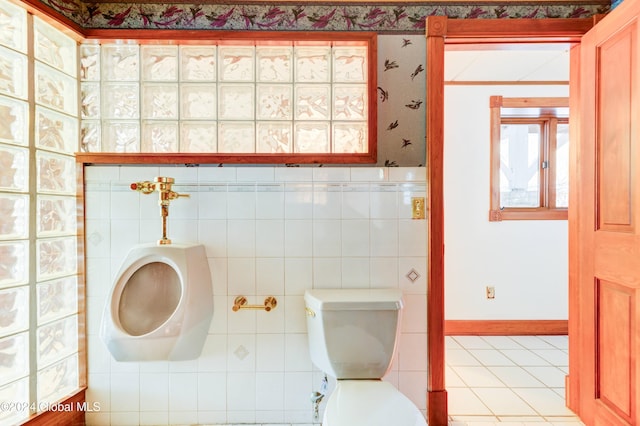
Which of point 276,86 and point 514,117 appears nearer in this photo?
point 276,86

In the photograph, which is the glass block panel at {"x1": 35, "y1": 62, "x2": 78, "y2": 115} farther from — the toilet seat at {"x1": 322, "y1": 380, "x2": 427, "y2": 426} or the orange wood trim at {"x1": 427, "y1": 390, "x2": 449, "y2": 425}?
the orange wood trim at {"x1": 427, "y1": 390, "x2": 449, "y2": 425}

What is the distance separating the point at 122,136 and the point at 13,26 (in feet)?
1.72

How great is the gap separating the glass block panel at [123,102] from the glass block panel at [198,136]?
233 mm

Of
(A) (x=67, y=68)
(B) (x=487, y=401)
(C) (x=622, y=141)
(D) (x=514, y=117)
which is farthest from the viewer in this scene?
(D) (x=514, y=117)

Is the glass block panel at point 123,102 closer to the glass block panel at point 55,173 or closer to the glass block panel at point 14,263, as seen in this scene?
the glass block panel at point 55,173

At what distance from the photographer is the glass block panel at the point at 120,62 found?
61.5 inches

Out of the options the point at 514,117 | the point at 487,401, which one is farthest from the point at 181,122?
the point at 514,117

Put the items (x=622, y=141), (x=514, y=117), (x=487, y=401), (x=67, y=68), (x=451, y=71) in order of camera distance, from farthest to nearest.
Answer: (x=514, y=117) → (x=451, y=71) → (x=487, y=401) → (x=67, y=68) → (x=622, y=141)

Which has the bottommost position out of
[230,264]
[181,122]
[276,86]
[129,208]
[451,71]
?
[230,264]

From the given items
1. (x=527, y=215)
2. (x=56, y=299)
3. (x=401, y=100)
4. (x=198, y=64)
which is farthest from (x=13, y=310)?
(x=527, y=215)

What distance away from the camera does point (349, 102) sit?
62.7 inches

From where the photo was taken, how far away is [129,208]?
1.55 metres

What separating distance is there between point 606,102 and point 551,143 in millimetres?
1479

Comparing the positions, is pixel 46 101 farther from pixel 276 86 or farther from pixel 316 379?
pixel 316 379
